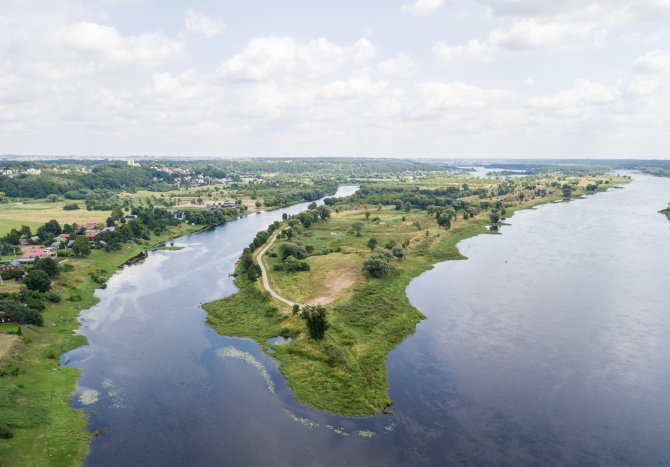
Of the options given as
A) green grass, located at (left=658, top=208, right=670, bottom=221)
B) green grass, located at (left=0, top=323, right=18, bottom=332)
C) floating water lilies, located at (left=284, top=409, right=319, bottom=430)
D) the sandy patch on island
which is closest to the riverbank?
green grass, located at (left=0, top=323, right=18, bottom=332)

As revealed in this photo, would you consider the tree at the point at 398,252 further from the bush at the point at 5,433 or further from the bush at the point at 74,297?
the bush at the point at 5,433

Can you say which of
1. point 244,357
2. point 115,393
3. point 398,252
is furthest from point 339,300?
point 115,393

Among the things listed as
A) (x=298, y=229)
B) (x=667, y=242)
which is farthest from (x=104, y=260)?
(x=667, y=242)

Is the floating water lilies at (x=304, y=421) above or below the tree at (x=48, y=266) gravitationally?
below

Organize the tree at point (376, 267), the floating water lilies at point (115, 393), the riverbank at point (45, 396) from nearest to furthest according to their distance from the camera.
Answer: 1. the riverbank at point (45, 396)
2. the floating water lilies at point (115, 393)
3. the tree at point (376, 267)

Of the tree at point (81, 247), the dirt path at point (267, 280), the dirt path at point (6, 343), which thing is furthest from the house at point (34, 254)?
the dirt path at point (267, 280)

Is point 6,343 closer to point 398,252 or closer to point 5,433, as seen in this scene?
point 5,433
